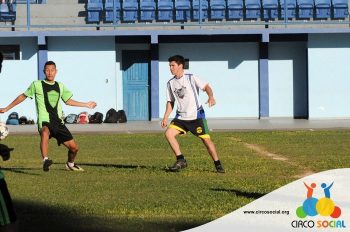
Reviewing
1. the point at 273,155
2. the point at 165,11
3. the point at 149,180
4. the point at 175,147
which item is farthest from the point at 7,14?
the point at 149,180

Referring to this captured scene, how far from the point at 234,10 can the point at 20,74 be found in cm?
902

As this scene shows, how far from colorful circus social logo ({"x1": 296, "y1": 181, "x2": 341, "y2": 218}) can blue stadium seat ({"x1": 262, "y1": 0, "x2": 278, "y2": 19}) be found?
1221 inches

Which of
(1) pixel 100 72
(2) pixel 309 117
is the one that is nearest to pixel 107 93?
(1) pixel 100 72

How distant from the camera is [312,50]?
1403 inches

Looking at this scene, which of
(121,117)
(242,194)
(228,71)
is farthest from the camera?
(228,71)

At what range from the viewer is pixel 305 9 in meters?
37.2

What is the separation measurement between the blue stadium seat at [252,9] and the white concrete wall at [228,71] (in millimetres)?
1317

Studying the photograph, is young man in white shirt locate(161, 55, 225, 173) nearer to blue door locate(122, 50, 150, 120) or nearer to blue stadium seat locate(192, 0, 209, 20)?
blue door locate(122, 50, 150, 120)

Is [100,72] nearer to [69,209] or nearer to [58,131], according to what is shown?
[58,131]

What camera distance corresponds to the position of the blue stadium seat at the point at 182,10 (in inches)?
1444

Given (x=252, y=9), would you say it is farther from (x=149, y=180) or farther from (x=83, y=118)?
(x=149, y=180)

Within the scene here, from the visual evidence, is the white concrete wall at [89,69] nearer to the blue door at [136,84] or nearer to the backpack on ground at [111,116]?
the blue door at [136,84]

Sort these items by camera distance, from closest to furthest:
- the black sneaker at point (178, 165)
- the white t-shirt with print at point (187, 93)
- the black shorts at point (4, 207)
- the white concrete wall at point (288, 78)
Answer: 1. the black shorts at point (4, 207)
2. the black sneaker at point (178, 165)
3. the white t-shirt with print at point (187, 93)
4. the white concrete wall at point (288, 78)

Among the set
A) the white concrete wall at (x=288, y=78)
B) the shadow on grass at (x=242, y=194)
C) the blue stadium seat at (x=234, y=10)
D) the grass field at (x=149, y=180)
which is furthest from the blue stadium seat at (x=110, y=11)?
the shadow on grass at (x=242, y=194)
